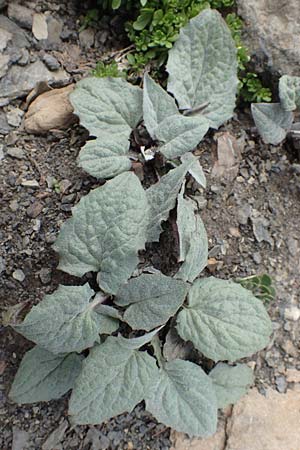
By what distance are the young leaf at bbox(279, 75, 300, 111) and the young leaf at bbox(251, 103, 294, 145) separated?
36 mm

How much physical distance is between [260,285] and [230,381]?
385mm

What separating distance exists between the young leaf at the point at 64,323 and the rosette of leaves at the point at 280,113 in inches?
39.7

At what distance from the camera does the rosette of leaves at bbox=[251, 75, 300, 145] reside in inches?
99.5

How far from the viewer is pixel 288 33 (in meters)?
2.66

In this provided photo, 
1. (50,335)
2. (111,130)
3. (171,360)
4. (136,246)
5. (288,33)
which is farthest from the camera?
(288,33)

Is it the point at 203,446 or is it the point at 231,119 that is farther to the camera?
the point at 231,119

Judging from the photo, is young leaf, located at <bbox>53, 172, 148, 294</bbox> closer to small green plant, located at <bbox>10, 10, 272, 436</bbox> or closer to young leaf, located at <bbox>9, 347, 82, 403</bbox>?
small green plant, located at <bbox>10, 10, 272, 436</bbox>

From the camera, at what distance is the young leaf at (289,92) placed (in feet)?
8.25

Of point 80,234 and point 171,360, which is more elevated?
point 80,234

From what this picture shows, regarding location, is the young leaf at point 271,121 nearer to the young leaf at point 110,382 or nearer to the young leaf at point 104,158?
the young leaf at point 104,158

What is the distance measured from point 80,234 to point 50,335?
14.1 inches

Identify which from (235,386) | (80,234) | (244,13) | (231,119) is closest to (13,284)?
(80,234)

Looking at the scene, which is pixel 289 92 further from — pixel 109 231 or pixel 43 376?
pixel 43 376

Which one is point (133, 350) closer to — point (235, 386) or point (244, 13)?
point (235, 386)
